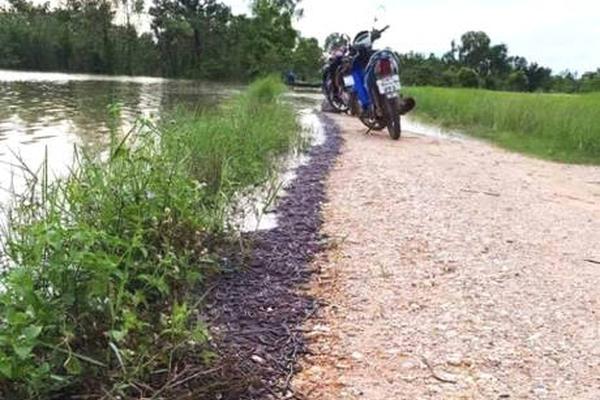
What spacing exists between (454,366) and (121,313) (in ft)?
3.95

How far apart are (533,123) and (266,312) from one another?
904 centimetres

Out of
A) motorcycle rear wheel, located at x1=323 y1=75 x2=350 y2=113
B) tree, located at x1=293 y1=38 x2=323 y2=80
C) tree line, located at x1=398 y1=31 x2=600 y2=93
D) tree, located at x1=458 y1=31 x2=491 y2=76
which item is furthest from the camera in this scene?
tree, located at x1=458 y1=31 x2=491 y2=76

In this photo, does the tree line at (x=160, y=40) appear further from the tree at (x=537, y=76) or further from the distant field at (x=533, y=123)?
the distant field at (x=533, y=123)

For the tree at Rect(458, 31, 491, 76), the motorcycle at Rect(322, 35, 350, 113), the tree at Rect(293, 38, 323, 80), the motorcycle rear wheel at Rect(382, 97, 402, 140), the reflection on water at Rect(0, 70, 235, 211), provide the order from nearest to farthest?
1. the reflection on water at Rect(0, 70, 235, 211)
2. the motorcycle rear wheel at Rect(382, 97, 402, 140)
3. the motorcycle at Rect(322, 35, 350, 113)
4. the tree at Rect(293, 38, 323, 80)
5. the tree at Rect(458, 31, 491, 76)

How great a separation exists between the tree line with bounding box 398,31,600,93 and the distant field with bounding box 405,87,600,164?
20.4 metres

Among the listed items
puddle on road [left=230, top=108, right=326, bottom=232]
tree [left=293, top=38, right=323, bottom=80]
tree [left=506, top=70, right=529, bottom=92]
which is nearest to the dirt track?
puddle on road [left=230, top=108, right=326, bottom=232]

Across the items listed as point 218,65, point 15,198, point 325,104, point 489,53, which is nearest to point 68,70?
point 218,65

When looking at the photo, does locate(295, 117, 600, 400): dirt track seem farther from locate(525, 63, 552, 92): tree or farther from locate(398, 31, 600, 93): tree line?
locate(525, 63, 552, 92): tree

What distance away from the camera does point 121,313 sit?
2297mm

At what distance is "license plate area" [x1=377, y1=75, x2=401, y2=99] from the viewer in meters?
8.95

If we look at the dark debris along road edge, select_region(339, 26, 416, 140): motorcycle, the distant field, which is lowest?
the dark debris along road edge

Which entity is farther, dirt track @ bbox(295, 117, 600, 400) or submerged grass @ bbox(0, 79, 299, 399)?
dirt track @ bbox(295, 117, 600, 400)

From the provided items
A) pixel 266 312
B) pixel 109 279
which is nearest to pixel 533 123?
pixel 266 312

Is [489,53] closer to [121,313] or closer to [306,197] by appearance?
[306,197]
